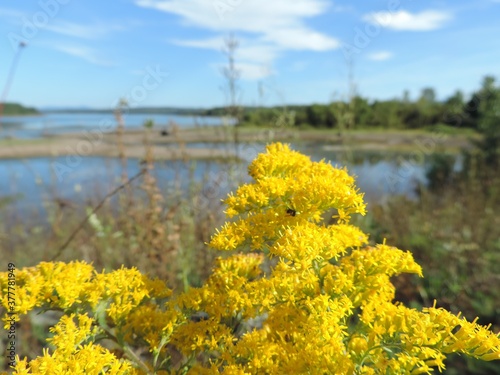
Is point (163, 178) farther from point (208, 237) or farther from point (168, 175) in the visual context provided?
point (168, 175)

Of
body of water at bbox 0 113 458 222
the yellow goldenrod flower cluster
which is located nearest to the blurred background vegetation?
body of water at bbox 0 113 458 222

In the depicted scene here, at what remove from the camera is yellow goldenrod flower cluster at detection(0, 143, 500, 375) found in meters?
1.10

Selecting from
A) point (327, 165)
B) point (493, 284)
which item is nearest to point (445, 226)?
point (493, 284)

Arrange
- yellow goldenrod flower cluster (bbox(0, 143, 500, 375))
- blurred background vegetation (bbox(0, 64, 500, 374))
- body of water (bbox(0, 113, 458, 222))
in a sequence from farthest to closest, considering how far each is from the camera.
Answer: body of water (bbox(0, 113, 458, 222)) < blurred background vegetation (bbox(0, 64, 500, 374)) < yellow goldenrod flower cluster (bbox(0, 143, 500, 375))

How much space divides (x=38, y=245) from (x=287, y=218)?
17.9ft

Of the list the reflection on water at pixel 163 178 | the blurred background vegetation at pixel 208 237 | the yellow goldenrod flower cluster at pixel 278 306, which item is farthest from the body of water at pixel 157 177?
the yellow goldenrod flower cluster at pixel 278 306

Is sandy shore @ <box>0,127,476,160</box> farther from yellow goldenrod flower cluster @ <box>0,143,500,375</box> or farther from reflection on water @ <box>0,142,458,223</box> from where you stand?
yellow goldenrod flower cluster @ <box>0,143,500,375</box>

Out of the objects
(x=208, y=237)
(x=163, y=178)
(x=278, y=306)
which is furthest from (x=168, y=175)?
(x=278, y=306)

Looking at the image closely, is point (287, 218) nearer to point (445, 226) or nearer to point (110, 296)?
point (110, 296)

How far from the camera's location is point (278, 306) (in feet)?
4.11

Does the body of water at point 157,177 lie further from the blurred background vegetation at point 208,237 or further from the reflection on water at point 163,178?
the blurred background vegetation at point 208,237

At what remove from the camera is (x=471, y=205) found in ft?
18.3

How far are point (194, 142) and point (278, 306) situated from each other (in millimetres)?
3924

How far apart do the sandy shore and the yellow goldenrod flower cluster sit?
148cm
